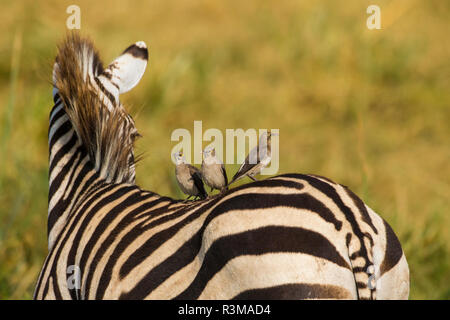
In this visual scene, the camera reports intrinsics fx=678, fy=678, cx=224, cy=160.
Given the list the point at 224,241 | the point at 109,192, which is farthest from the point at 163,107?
the point at 224,241

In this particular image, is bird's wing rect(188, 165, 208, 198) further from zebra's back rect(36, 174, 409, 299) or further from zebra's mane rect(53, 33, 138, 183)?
zebra's back rect(36, 174, 409, 299)

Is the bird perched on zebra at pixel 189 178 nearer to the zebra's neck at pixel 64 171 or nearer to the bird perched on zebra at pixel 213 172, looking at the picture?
the bird perched on zebra at pixel 213 172

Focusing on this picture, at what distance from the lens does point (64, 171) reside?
2.38 meters

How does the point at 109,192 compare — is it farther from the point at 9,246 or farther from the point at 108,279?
the point at 9,246

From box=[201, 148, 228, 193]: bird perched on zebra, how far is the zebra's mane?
0.85 feet

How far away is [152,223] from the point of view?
5.96 feet

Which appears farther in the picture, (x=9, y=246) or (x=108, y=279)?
(x=9, y=246)

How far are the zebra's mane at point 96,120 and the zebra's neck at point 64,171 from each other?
0.05m

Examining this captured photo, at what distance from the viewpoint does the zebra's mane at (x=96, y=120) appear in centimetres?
218

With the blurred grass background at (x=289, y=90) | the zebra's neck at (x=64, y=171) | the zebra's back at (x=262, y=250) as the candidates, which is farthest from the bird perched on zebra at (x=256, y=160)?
the blurred grass background at (x=289, y=90)

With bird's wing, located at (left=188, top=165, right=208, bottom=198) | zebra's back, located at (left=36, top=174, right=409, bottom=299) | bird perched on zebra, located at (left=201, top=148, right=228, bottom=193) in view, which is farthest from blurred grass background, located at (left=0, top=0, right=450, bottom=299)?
zebra's back, located at (left=36, top=174, right=409, bottom=299)

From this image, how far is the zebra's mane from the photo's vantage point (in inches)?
85.9

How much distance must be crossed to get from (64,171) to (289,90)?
521 cm
